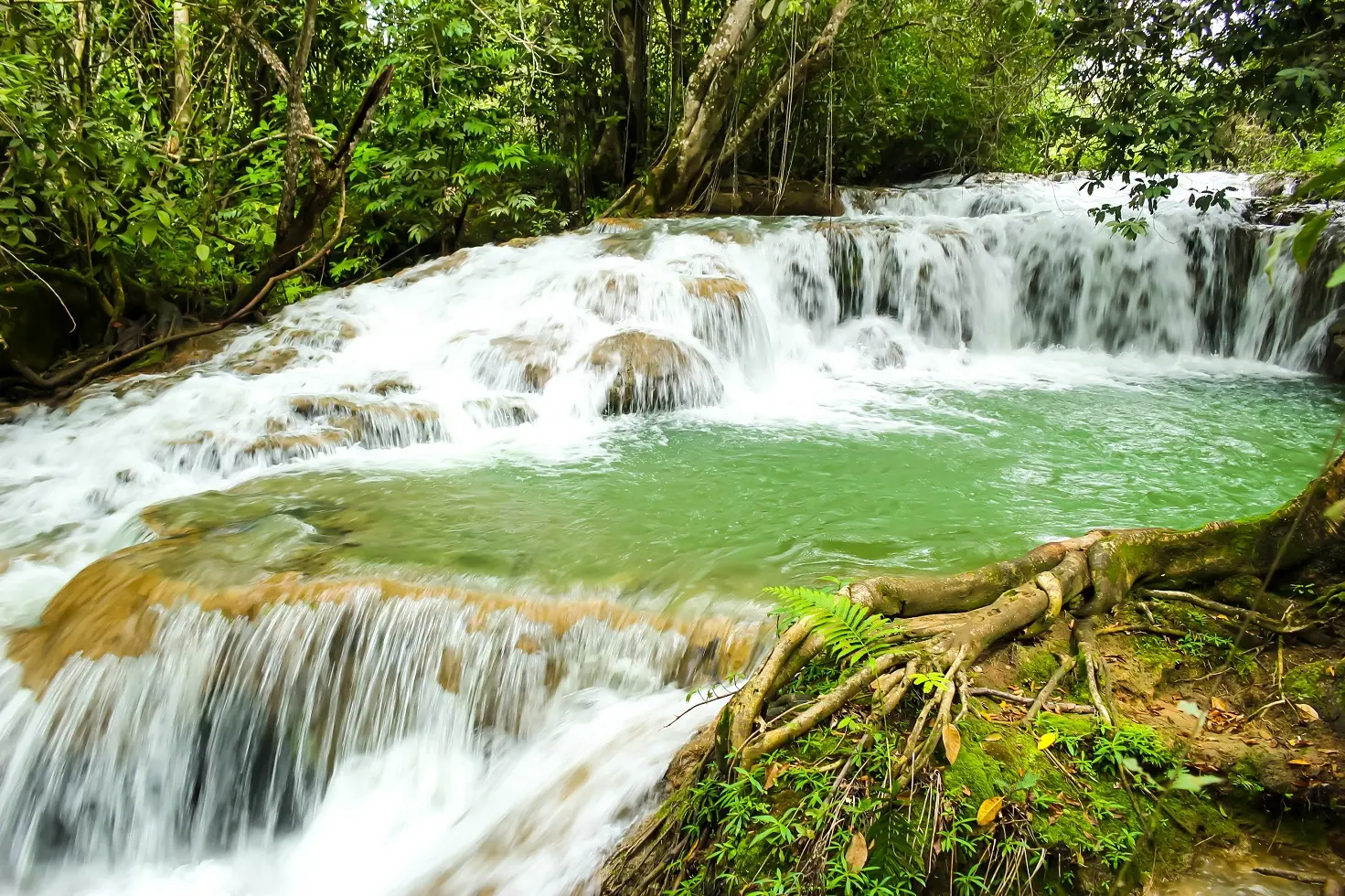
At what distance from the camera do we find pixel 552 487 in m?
5.36

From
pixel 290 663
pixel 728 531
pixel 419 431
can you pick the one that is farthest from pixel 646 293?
pixel 290 663

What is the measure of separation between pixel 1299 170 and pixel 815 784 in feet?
44.5

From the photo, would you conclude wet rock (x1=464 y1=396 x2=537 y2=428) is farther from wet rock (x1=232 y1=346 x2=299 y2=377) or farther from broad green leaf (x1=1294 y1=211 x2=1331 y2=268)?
broad green leaf (x1=1294 y1=211 x2=1331 y2=268)

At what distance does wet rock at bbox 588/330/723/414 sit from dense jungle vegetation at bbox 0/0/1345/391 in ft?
9.62

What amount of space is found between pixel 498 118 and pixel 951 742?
38.2 feet

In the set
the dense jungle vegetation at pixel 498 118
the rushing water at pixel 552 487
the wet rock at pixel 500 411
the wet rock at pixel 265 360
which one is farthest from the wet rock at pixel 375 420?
the dense jungle vegetation at pixel 498 118

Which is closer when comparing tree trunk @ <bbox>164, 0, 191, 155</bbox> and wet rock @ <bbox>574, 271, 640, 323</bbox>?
tree trunk @ <bbox>164, 0, 191, 155</bbox>

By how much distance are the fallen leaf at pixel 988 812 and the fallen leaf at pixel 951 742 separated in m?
0.11

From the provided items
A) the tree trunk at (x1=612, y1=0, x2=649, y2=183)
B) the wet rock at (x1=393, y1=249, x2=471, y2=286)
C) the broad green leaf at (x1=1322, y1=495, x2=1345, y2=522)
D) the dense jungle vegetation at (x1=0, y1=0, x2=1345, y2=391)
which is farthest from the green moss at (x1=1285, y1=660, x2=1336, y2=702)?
the tree trunk at (x1=612, y1=0, x2=649, y2=183)

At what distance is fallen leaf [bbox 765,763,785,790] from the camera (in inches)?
74.1

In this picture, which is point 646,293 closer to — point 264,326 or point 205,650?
point 264,326

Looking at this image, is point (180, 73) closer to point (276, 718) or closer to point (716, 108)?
point (716, 108)

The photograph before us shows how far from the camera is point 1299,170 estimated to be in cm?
1135

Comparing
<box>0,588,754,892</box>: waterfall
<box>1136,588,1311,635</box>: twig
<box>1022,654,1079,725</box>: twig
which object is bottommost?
<box>0,588,754,892</box>: waterfall
